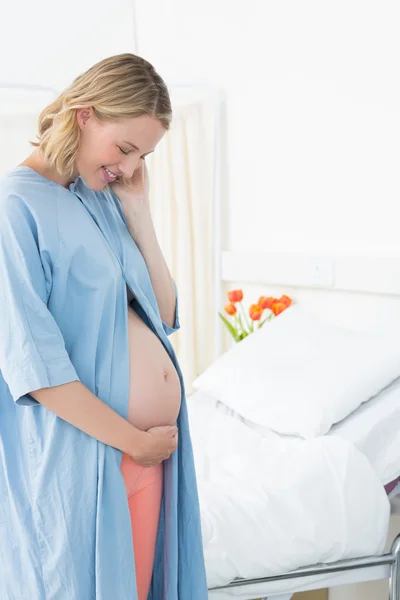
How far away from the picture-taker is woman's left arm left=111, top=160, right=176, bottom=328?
1429mm

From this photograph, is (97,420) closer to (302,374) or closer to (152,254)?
(152,254)

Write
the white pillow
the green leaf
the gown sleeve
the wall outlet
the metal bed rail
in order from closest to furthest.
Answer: the gown sleeve
the metal bed rail
the white pillow
the wall outlet
the green leaf

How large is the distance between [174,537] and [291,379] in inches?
34.6

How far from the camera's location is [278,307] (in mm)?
2562

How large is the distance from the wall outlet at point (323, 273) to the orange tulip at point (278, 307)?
14 centimetres

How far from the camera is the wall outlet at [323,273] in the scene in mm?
2490

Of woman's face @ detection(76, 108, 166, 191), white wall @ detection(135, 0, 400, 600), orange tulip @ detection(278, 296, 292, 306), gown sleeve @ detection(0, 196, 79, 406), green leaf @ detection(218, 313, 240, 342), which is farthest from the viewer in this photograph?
green leaf @ detection(218, 313, 240, 342)

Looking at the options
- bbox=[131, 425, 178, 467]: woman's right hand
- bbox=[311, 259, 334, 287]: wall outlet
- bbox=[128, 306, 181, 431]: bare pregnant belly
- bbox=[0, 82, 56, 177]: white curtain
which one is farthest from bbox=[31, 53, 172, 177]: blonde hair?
bbox=[311, 259, 334, 287]: wall outlet

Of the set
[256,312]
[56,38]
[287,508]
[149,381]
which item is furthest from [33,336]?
[56,38]

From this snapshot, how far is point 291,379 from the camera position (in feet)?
6.98

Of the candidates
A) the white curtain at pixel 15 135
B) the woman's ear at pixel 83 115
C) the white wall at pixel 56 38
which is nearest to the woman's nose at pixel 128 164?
the woman's ear at pixel 83 115

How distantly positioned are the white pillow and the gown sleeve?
101 cm

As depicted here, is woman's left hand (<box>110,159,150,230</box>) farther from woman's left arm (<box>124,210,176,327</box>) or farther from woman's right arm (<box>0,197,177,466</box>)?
woman's right arm (<box>0,197,177,466</box>)

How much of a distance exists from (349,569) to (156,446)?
0.70m
